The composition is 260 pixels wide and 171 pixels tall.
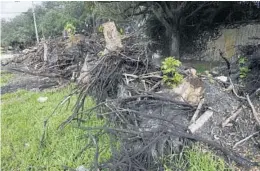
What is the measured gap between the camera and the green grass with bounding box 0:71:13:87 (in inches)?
287

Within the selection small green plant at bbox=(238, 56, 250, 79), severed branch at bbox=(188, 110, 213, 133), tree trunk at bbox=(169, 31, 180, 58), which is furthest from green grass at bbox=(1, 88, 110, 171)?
tree trunk at bbox=(169, 31, 180, 58)

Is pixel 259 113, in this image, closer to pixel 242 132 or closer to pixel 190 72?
pixel 242 132

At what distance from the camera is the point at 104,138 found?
3.22 meters

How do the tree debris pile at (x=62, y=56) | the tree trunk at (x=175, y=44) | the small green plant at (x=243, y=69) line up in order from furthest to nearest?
the tree trunk at (x=175, y=44) → the tree debris pile at (x=62, y=56) → the small green plant at (x=243, y=69)

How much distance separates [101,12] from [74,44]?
4.12 m

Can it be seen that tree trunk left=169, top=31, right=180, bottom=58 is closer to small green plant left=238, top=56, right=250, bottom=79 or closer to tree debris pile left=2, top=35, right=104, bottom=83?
tree debris pile left=2, top=35, right=104, bottom=83

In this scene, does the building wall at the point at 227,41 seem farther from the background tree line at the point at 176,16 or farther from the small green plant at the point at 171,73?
the small green plant at the point at 171,73

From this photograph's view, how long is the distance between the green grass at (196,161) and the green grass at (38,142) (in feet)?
2.47

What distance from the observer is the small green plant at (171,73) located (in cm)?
323

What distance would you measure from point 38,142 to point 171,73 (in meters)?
1.95

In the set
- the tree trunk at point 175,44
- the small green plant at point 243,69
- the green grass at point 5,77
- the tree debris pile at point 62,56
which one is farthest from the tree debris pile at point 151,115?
the tree trunk at point 175,44

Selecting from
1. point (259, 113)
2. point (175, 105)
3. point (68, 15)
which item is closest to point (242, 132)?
Answer: point (259, 113)

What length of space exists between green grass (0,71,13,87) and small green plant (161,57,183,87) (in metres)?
5.27

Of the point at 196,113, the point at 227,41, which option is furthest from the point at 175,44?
the point at 196,113
